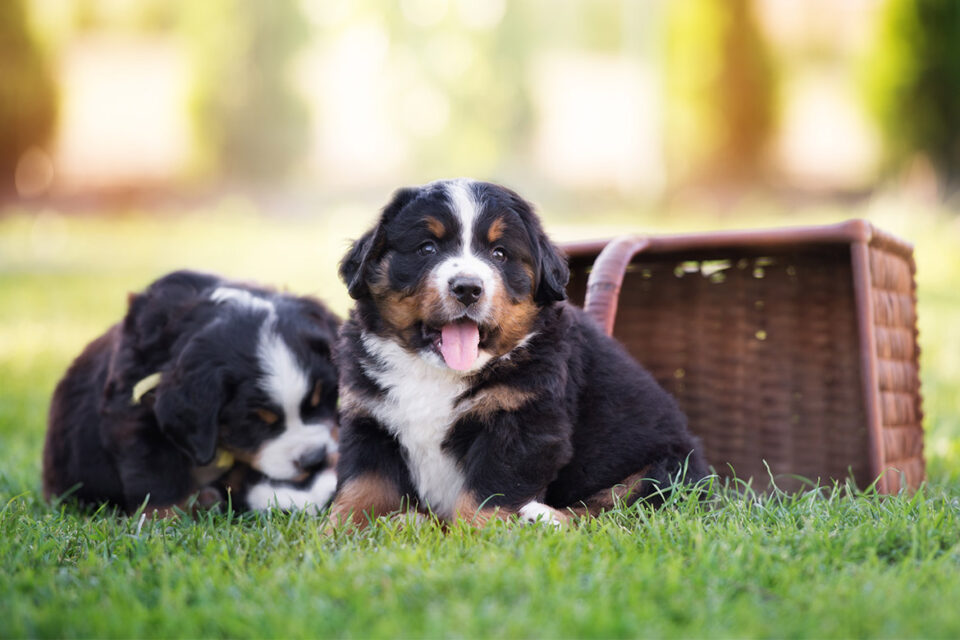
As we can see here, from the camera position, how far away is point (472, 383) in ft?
10.1

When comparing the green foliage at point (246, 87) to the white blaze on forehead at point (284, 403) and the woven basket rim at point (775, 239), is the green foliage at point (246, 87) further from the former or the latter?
the white blaze on forehead at point (284, 403)

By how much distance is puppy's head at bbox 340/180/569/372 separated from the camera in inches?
117

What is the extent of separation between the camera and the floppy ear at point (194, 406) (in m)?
3.37

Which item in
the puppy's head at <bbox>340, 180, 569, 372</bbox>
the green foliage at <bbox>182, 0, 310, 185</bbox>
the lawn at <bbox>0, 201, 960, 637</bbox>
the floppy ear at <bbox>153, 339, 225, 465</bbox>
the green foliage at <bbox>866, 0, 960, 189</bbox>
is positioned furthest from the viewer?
the green foliage at <bbox>182, 0, 310, 185</bbox>

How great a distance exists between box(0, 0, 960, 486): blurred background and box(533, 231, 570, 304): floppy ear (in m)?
4.49

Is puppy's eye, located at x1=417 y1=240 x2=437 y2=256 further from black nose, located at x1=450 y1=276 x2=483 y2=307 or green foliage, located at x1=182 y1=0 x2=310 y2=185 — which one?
green foliage, located at x1=182 y1=0 x2=310 y2=185

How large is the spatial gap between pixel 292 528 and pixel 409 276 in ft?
2.68

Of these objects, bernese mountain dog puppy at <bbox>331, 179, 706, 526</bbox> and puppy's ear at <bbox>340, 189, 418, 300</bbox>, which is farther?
Result: puppy's ear at <bbox>340, 189, 418, 300</bbox>

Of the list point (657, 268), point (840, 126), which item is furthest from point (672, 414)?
point (840, 126)

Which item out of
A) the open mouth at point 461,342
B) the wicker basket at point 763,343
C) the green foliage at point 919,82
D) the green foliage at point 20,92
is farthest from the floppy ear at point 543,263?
the green foliage at point 20,92

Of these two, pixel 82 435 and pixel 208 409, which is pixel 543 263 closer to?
pixel 208 409

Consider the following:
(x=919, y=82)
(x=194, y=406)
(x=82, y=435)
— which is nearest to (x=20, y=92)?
(x=919, y=82)

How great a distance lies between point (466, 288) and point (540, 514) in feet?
2.22

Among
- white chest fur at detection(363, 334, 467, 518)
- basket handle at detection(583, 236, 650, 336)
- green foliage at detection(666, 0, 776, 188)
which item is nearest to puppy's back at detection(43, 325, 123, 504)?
white chest fur at detection(363, 334, 467, 518)
